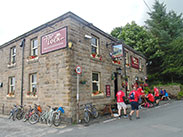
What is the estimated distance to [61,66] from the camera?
9.17 meters

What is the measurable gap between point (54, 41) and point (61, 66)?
79.2 inches

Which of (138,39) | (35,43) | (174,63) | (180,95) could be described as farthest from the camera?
(138,39)

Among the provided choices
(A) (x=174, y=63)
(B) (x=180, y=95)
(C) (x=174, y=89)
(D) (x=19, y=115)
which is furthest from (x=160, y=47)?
(D) (x=19, y=115)

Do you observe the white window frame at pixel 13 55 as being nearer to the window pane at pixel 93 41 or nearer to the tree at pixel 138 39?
the window pane at pixel 93 41

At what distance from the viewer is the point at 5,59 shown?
14.7m

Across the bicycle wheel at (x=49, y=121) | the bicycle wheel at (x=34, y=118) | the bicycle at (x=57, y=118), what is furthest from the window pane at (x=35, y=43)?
the bicycle wheel at (x=49, y=121)

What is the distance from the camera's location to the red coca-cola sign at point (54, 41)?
9352mm

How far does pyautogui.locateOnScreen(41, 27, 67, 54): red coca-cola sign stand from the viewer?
9352 millimetres

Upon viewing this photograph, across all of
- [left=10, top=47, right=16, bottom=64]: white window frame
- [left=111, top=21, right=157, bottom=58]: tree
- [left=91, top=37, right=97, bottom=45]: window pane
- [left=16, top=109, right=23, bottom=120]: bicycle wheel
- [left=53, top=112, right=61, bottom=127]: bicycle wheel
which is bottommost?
[left=16, top=109, right=23, bottom=120]: bicycle wheel

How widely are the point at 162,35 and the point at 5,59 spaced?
2806 centimetres

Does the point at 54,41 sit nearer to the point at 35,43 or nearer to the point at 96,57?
the point at 35,43

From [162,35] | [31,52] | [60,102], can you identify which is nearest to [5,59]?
[31,52]

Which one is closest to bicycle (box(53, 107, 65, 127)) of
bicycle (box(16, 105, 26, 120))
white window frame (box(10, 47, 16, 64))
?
bicycle (box(16, 105, 26, 120))

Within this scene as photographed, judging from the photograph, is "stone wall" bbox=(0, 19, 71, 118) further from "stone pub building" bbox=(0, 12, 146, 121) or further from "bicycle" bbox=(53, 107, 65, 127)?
"bicycle" bbox=(53, 107, 65, 127)
